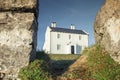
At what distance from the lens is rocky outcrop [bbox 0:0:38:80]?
14.8 metres

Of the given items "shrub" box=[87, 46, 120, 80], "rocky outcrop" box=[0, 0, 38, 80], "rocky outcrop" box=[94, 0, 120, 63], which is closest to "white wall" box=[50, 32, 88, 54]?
"rocky outcrop" box=[94, 0, 120, 63]

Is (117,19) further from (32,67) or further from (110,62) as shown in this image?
(32,67)

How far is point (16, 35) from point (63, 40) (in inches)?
1881

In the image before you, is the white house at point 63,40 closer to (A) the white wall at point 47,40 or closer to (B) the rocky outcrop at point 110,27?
(A) the white wall at point 47,40

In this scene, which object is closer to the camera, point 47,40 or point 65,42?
point 65,42

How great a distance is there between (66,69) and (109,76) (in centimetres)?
317

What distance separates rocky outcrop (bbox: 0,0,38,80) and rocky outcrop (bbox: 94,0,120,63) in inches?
156

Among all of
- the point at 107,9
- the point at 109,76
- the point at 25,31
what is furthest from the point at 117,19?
the point at 25,31

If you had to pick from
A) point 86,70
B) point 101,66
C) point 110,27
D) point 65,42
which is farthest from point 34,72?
point 65,42

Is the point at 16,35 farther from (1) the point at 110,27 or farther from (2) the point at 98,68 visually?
(1) the point at 110,27

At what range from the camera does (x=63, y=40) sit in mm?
62812

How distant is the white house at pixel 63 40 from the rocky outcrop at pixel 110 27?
42306 mm

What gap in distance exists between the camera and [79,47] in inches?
2542

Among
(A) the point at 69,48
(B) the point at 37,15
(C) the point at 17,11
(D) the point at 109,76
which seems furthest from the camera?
(A) the point at 69,48
